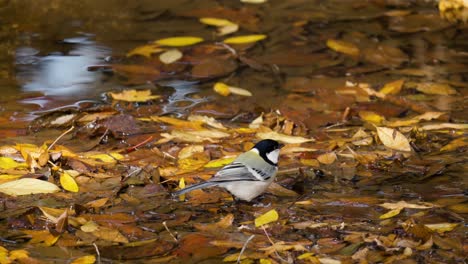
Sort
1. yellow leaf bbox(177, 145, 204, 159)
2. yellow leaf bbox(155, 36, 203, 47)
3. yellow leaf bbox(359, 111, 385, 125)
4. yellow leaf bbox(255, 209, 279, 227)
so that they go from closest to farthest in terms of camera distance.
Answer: yellow leaf bbox(255, 209, 279, 227) → yellow leaf bbox(177, 145, 204, 159) → yellow leaf bbox(359, 111, 385, 125) → yellow leaf bbox(155, 36, 203, 47)

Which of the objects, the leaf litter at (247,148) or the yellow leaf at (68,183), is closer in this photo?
the leaf litter at (247,148)

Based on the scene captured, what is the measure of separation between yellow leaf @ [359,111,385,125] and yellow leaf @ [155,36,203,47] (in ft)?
6.77

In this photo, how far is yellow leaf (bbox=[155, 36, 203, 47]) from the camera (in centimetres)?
820

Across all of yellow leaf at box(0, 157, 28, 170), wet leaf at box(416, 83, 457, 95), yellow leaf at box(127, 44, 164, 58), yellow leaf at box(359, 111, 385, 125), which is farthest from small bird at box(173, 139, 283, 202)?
yellow leaf at box(127, 44, 164, 58)

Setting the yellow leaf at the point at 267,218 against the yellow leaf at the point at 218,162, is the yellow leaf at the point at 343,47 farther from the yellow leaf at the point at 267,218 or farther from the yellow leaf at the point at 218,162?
the yellow leaf at the point at 267,218

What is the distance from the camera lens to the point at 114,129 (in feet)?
20.8

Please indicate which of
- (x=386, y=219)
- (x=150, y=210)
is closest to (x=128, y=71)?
(x=150, y=210)

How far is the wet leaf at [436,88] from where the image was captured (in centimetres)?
712

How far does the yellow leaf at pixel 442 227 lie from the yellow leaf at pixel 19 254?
1.98 metres

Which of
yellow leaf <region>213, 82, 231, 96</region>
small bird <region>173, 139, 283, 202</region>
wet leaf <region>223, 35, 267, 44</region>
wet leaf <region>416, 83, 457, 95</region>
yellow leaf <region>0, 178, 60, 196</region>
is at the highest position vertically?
small bird <region>173, 139, 283, 202</region>

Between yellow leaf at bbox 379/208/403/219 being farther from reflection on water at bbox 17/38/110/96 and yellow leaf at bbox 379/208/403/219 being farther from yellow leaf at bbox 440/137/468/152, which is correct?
reflection on water at bbox 17/38/110/96

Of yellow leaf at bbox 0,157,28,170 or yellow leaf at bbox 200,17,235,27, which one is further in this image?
yellow leaf at bbox 200,17,235,27

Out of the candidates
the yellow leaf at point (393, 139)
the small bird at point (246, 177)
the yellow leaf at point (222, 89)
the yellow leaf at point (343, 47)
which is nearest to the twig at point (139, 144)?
the small bird at point (246, 177)

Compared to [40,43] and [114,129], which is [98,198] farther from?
[40,43]
